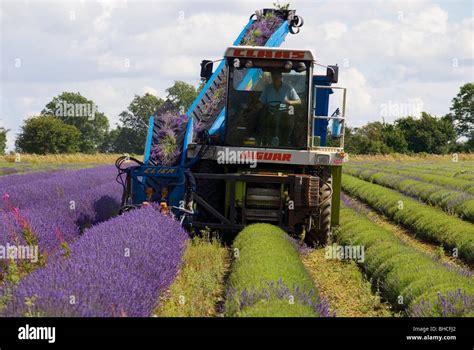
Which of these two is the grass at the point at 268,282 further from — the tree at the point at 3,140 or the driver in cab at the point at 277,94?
the tree at the point at 3,140

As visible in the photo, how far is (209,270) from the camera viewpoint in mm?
9227

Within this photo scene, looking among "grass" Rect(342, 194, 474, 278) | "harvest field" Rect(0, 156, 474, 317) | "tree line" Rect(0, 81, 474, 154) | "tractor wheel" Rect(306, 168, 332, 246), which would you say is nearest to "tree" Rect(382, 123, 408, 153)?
"tree line" Rect(0, 81, 474, 154)

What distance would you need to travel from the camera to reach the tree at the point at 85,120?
296 feet

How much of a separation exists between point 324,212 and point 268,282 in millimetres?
5114

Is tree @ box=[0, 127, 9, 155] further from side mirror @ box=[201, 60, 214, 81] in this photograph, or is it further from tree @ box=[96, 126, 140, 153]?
side mirror @ box=[201, 60, 214, 81]

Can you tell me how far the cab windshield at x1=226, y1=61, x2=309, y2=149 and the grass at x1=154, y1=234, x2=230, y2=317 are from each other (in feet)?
5.87

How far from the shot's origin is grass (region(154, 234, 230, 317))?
7.38 m

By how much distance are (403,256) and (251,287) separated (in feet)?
11.3
